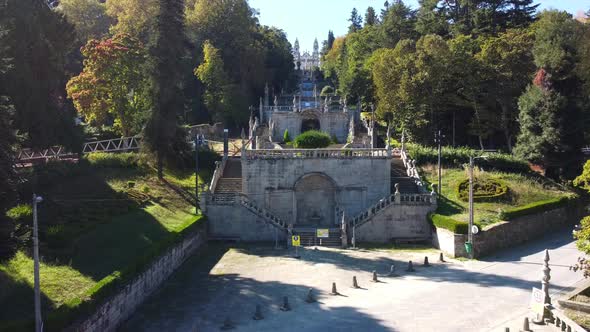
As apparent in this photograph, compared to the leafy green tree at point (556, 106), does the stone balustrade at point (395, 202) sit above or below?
below

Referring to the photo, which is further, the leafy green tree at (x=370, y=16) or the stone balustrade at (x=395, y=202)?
the leafy green tree at (x=370, y=16)

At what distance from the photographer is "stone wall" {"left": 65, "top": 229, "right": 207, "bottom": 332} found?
63.3 feet

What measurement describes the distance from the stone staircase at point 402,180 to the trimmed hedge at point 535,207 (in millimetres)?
7175

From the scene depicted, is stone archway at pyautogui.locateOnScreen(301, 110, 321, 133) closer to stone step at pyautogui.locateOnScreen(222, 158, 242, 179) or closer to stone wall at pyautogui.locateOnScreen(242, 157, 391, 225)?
stone step at pyautogui.locateOnScreen(222, 158, 242, 179)

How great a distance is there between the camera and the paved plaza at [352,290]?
2117 cm

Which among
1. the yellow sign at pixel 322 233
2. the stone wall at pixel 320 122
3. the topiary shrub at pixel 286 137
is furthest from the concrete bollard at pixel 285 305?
the stone wall at pixel 320 122

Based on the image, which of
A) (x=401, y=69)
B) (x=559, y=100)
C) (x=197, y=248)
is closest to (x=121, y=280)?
(x=197, y=248)

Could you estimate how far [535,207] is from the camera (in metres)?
34.0

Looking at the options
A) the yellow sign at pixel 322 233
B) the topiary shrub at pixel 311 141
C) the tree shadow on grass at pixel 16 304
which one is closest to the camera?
the tree shadow on grass at pixel 16 304

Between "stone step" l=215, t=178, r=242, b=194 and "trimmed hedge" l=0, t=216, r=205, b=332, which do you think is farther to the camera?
"stone step" l=215, t=178, r=242, b=194

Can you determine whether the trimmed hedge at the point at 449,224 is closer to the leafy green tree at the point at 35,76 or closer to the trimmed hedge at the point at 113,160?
the trimmed hedge at the point at 113,160

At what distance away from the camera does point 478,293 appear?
24.0m

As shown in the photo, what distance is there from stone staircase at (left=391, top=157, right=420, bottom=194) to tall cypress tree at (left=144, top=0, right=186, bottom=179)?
1730 cm

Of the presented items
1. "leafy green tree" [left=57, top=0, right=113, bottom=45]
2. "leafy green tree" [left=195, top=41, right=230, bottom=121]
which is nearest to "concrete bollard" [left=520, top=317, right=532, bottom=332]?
"leafy green tree" [left=195, top=41, right=230, bottom=121]
